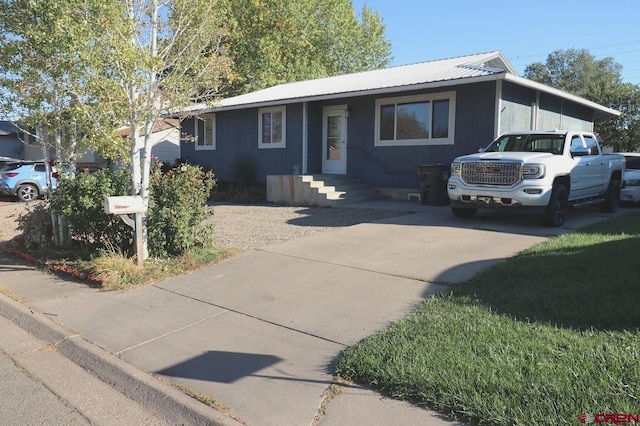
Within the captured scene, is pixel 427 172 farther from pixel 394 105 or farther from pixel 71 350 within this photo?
pixel 71 350

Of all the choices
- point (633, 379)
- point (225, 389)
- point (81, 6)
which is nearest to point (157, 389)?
point (225, 389)

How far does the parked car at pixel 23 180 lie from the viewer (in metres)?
19.7

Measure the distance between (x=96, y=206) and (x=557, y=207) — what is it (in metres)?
8.02

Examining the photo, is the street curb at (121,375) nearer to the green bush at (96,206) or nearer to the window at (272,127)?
the green bush at (96,206)

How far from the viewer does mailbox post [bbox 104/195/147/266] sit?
21.5 ft

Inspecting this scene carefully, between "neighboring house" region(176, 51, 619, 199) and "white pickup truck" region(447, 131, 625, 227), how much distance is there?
2150 millimetres

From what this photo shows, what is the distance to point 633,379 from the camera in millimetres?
3191

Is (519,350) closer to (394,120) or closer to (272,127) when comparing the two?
(394,120)

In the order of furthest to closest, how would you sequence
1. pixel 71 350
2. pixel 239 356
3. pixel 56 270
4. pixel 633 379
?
pixel 56 270 → pixel 71 350 → pixel 239 356 → pixel 633 379

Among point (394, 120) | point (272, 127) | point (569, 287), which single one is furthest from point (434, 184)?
point (569, 287)

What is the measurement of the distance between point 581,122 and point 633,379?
55.0ft

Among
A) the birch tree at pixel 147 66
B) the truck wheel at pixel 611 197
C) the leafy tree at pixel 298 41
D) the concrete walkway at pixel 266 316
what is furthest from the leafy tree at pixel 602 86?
the birch tree at pixel 147 66

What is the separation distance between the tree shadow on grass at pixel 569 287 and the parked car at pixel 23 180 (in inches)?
751

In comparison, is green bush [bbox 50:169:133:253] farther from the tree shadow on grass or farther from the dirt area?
the tree shadow on grass
